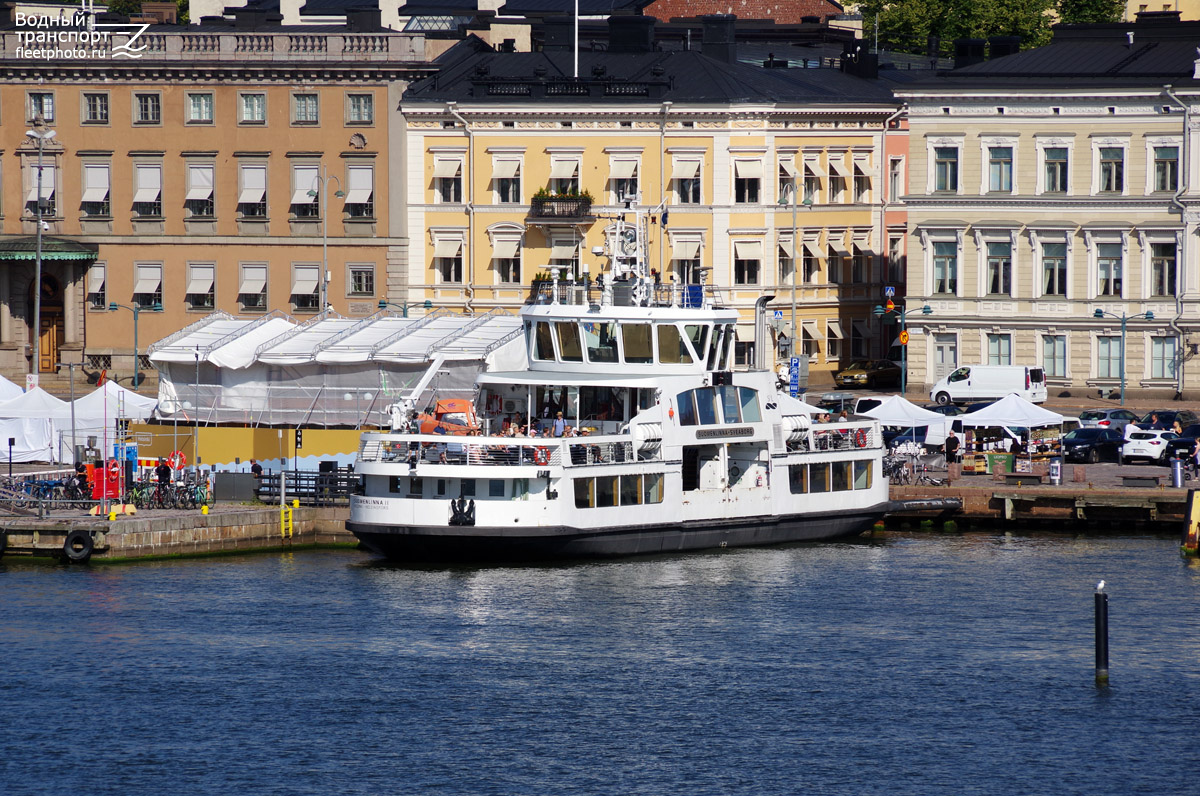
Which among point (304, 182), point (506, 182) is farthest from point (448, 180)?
point (304, 182)

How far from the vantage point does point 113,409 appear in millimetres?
73188

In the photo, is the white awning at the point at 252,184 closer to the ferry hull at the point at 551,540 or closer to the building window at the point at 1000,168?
the building window at the point at 1000,168

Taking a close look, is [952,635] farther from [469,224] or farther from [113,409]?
[469,224]

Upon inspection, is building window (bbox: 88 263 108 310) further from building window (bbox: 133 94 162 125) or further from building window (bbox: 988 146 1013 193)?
building window (bbox: 988 146 1013 193)

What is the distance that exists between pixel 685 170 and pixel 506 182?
28.0ft

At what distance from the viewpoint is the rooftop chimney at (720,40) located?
104 metres

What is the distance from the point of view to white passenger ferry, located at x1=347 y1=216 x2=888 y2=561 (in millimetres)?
59719

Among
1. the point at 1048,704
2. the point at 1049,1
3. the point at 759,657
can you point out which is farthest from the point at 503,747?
the point at 1049,1

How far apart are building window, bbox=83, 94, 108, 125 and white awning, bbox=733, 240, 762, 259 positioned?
102ft

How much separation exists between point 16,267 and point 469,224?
22.2 meters

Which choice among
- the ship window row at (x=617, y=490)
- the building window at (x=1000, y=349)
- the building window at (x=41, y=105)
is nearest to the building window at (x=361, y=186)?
the building window at (x=41, y=105)

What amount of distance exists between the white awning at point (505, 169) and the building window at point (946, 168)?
64.0ft

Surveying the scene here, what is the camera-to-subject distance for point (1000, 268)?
9531cm

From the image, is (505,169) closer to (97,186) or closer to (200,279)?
(200,279)
